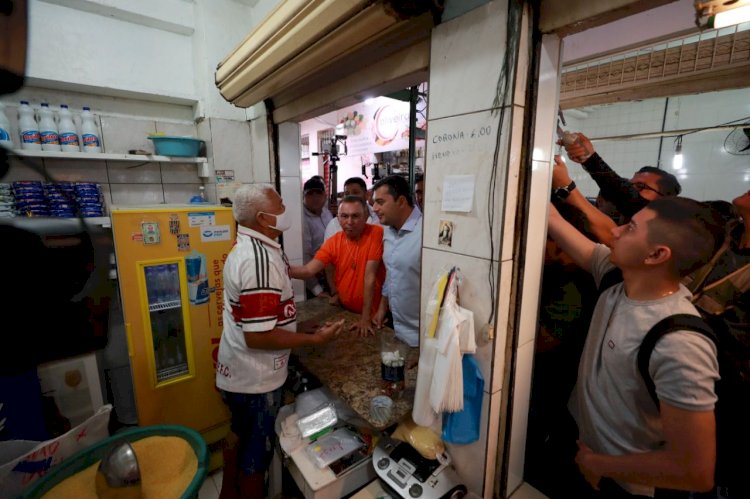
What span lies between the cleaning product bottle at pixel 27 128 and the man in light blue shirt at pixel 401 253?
2574mm

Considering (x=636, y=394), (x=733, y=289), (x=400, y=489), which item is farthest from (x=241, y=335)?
(x=733, y=289)

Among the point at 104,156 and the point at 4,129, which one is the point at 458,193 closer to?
the point at 104,156

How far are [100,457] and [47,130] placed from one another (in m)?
2.52

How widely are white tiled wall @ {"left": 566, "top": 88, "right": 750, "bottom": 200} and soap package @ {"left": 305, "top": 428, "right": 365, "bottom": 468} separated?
687 centimetres

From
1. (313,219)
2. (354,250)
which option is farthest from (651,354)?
(313,219)

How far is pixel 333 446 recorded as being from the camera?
1.75 meters

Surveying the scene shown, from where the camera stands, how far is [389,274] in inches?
87.5

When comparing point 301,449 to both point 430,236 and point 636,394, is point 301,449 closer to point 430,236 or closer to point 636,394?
point 430,236

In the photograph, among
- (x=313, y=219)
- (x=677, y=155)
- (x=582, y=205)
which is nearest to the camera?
(x=582, y=205)

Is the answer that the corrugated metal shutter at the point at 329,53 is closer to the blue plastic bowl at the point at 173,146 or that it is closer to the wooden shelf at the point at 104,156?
the blue plastic bowl at the point at 173,146

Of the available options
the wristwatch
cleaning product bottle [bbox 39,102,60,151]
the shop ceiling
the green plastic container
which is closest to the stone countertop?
the green plastic container

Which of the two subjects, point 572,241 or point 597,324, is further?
point 572,241

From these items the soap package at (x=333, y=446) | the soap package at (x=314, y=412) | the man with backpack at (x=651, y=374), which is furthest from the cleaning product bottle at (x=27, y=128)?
the man with backpack at (x=651, y=374)

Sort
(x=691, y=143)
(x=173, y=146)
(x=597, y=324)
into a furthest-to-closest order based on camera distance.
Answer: (x=691, y=143) → (x=173, y=146) → (x=597, y=324)
